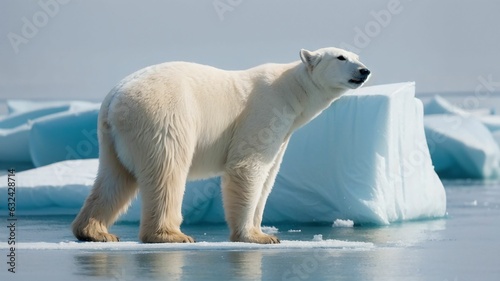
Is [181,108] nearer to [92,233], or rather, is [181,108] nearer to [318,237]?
[92,233]

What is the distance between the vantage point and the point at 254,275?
4.64 metres

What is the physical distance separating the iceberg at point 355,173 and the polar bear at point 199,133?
157 centimetres

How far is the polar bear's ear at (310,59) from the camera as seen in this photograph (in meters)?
6.39

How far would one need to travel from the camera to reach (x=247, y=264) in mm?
5059

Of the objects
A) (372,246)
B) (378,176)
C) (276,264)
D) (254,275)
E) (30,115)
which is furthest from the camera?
(30,115)

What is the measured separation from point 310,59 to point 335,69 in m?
0.20

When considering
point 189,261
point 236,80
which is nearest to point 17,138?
point 236,80

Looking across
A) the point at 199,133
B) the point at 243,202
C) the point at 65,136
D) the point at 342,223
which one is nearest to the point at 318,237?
the point at 243,202

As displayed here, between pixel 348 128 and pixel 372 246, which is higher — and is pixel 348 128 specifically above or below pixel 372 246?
above

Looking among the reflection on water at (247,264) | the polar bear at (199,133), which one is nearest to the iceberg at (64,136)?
the polar bear at (199,133)

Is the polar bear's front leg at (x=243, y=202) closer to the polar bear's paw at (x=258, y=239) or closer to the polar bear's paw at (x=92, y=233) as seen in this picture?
the polar bear's paw at (x=258, y=239)

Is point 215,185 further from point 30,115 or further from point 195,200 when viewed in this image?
point 30,115

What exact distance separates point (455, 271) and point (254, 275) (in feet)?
3.61

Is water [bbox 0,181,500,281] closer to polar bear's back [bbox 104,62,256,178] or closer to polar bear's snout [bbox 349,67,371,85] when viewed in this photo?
polar bear's back [bbox 104,62,256,178]
